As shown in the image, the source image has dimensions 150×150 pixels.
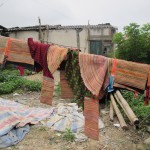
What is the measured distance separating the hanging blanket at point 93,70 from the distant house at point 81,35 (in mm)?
14007

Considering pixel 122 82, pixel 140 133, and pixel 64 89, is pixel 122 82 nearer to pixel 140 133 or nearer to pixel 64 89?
pixel 64 89

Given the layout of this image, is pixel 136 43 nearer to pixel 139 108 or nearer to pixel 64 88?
pixel 139 108

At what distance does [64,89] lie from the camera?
460 centimetres

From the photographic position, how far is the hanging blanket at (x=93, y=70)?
12.8 ft

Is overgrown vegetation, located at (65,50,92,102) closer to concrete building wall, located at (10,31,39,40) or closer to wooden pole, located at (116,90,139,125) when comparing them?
wooden pole, located at (116,90,139,125)

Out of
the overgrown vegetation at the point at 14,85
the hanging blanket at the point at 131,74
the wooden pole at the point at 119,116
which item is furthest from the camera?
the overgrown vegetation at the point at 14,85

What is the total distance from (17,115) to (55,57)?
4.39m

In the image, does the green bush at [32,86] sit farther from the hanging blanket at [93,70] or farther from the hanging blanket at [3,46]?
the hanging blanket at [93,70]

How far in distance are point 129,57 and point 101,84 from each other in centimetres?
946

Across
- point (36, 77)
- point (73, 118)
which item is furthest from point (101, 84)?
point (36, 77)

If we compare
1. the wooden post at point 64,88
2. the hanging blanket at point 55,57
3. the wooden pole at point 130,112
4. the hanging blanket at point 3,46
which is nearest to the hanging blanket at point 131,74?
the hanging blanket at point 55,57

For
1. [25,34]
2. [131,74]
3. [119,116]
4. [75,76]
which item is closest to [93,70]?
[75,76]

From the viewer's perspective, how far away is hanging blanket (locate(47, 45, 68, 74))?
412cm

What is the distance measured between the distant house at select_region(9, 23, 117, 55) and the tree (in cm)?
498
